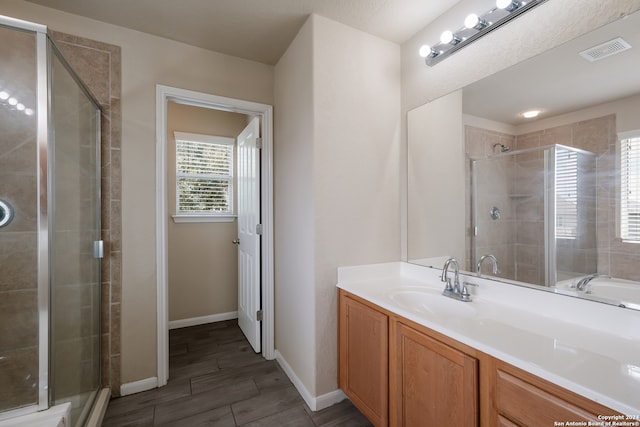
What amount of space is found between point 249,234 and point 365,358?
1554 mm

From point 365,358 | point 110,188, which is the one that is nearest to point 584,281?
point 365,358

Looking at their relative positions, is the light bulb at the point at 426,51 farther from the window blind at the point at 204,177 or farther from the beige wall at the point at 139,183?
the window blind at the point at 204,177

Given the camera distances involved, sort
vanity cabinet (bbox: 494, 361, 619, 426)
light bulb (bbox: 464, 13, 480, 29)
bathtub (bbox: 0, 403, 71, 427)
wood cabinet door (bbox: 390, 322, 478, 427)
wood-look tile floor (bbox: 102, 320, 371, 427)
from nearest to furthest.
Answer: vanity cabinet (bbox: 494, 361, 619, 426)
wood cabinet door (bbox: 390, 322, 478, 427)
bathtub (bbox: 0, 403, 71, 427)
light bulb (bbox: 464, 13, 480, 29)
wood-look tile floor (bbox: 102, 320, 371, 427)

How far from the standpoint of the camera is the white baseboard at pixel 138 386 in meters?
1.90

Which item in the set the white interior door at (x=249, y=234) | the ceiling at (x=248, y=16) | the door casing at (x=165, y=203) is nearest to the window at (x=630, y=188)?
the ceiling at (x=248, y=16)

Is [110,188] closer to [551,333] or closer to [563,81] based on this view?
[551,333]

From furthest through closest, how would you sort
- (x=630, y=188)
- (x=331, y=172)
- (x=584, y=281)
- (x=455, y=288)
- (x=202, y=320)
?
(x=202, y=320), (x=331, y=172), (x=455, y=288), (x=584, y=281), (x=630, y=188)

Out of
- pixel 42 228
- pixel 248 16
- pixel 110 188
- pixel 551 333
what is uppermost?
pixel 248 16

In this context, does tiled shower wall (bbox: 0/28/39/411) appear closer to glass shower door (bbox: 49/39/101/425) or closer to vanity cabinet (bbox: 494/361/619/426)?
glass shower door (bbox: 49/39/101/425)

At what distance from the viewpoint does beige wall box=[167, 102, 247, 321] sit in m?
2.98

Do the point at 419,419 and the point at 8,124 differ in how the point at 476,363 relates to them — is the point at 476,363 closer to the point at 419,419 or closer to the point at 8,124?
the point at 419,419

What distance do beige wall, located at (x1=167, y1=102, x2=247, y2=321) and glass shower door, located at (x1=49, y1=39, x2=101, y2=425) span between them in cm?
116

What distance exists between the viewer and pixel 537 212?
4.36ft

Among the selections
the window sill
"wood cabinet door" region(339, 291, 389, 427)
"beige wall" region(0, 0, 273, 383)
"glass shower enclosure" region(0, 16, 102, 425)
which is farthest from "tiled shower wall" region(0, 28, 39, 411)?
"wood cabinet door" region(339, 291, 389, 427)
